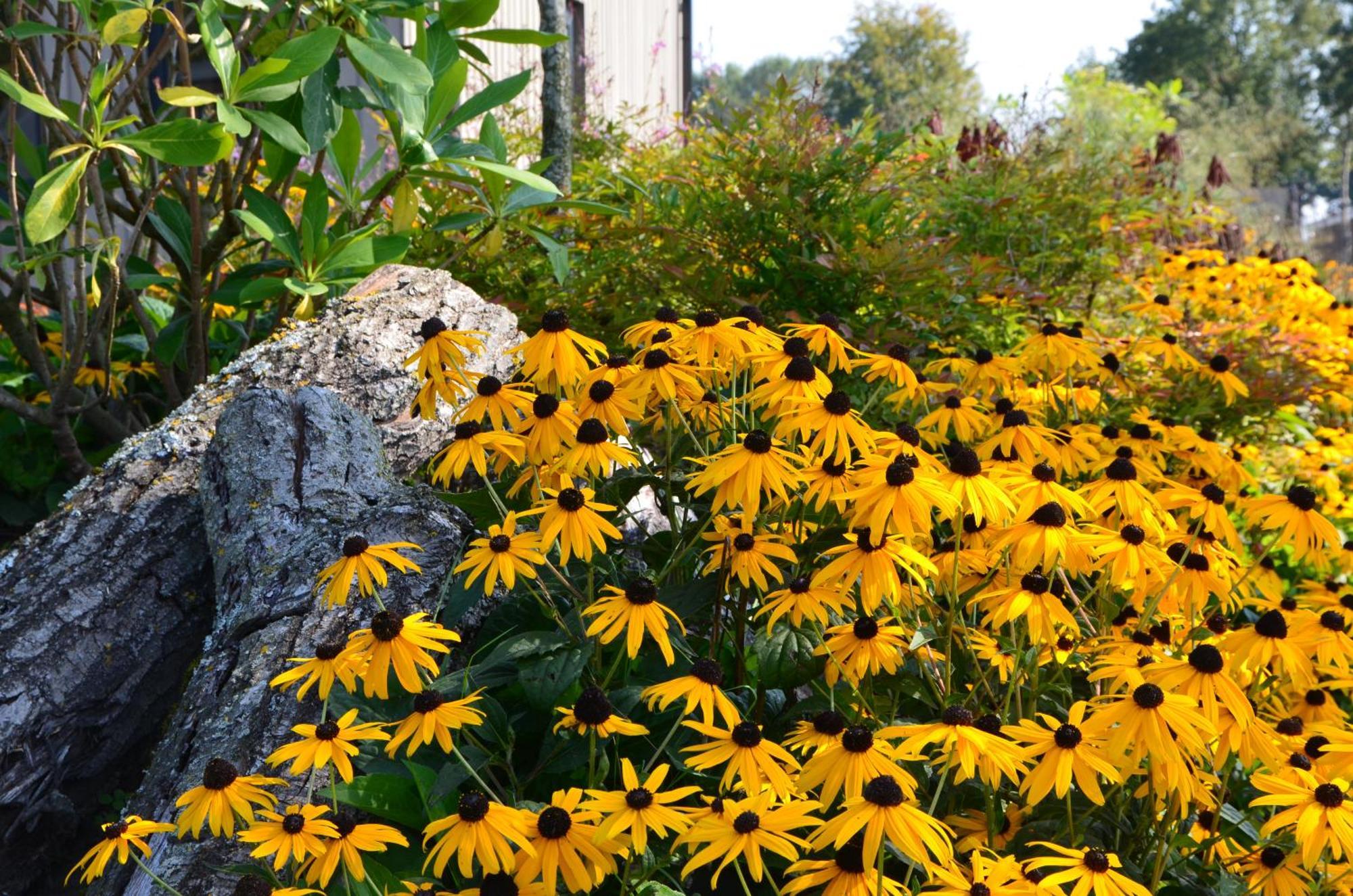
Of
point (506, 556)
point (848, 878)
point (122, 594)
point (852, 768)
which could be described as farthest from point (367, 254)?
point (848, 878)

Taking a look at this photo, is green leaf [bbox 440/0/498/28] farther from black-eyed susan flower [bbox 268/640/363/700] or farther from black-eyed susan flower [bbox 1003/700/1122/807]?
black-eyed susan flower [bbox 1003/700/1122/807]

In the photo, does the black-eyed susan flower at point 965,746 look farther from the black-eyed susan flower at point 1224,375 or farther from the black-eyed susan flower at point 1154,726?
the black-eyed susan flower at point 1224,375

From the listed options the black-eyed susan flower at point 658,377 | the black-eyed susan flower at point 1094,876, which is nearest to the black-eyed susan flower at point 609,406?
the black-eyed susan flower at point 658,377

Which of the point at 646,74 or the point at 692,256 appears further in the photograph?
the point at 646,74

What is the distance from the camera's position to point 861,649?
169 cm

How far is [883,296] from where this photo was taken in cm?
Result: 358

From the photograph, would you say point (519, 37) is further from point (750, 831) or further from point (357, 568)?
point (750, 831)

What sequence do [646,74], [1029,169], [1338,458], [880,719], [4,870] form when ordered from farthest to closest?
[646,74]
[1029,169]
[1338,458]
[4,870]
[880,719]

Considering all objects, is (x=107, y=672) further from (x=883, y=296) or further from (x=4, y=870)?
(x=883, y=296)

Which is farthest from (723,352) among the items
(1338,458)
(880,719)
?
(1338,458)

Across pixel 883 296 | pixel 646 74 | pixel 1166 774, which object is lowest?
pixel 1166 774

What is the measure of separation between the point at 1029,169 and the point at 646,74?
1051 cm

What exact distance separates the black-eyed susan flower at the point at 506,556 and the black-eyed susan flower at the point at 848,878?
2.07 feet

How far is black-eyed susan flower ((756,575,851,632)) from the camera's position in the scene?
5.74 feet
